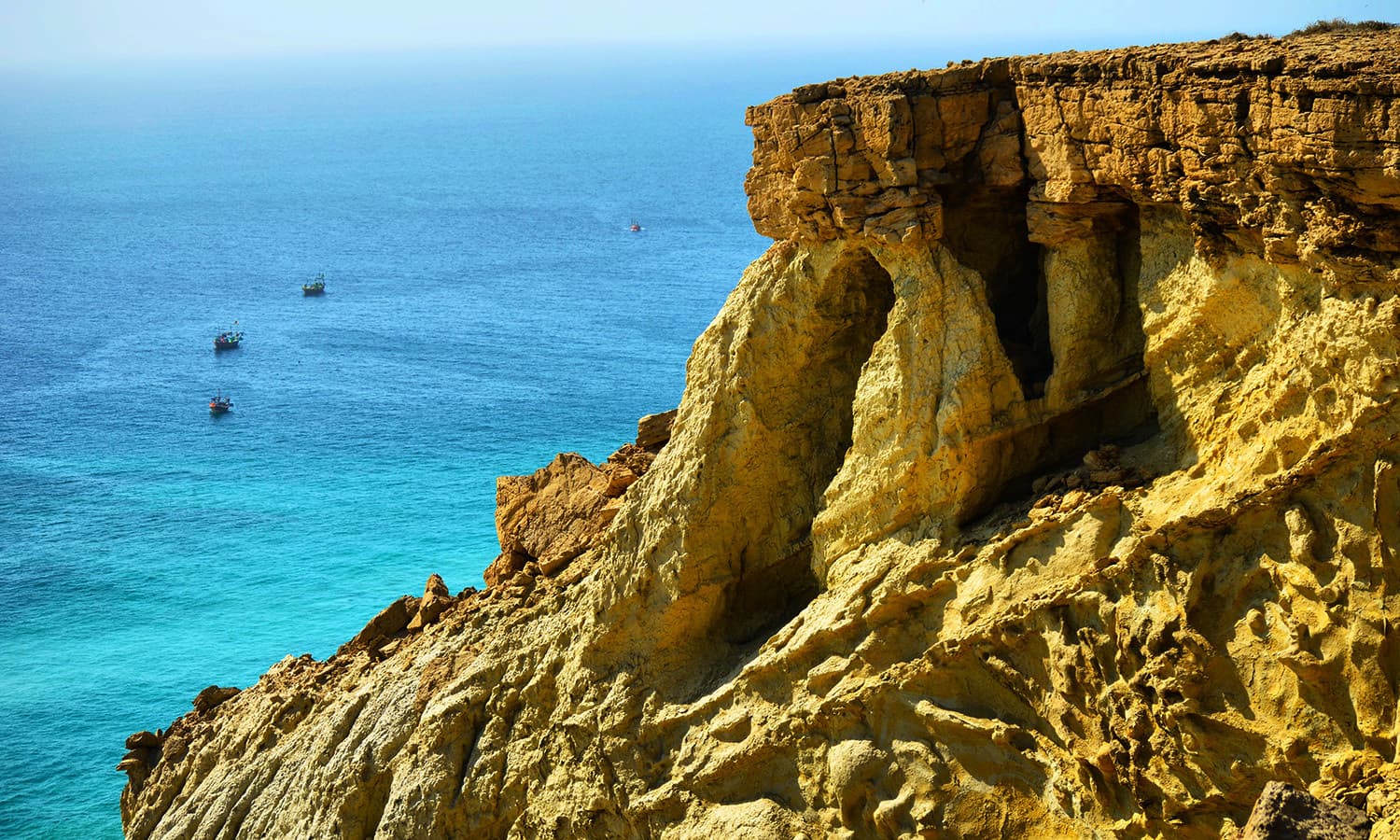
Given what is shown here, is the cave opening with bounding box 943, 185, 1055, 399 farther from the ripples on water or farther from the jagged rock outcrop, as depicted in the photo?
the ripples on water

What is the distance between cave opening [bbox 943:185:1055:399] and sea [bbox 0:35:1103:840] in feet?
96.4

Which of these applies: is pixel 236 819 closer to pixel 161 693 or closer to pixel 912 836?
pixel 912 836

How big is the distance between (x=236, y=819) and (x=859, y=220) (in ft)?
45.9

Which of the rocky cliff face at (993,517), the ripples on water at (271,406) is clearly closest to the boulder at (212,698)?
the rocky cliff face at (993,517)

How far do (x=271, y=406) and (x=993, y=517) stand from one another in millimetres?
71474

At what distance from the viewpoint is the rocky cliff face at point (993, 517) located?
1371 cm

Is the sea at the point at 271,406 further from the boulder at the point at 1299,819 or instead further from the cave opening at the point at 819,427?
the boulder at the point at 1299,819

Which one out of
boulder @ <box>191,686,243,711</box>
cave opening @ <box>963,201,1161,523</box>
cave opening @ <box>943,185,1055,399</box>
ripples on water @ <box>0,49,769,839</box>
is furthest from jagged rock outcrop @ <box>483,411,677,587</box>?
ripples on water @ <box>0,49,769,839</box>

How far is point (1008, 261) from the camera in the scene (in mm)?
19078

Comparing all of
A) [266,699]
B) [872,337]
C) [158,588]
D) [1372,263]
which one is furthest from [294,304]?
[1372,263]

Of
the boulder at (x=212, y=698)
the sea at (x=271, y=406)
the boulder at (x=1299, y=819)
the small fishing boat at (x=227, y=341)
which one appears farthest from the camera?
the small fishing boat at (x=227, y=341)

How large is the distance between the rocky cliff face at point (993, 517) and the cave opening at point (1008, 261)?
0.04m

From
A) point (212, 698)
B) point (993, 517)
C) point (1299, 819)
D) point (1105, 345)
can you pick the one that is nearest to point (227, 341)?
point (212, 698)

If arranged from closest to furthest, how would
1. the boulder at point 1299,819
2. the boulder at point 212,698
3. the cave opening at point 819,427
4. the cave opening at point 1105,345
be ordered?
the boulder at point 1299,819, the cave opening at point 1105,345, the cave opening at point 819,427, the boulder at point 212,698
